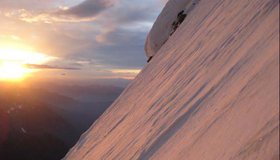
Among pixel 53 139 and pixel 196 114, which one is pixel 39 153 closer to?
Result: pixel 53 139

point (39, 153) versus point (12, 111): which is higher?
point (12, 111)

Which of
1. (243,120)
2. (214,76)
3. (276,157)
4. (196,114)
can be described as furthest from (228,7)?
(276,157)

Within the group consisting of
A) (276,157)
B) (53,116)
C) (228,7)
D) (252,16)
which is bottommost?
(276,157)

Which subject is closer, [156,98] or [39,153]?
[156,98]

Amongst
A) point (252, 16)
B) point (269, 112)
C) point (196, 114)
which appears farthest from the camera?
point (252, 16)

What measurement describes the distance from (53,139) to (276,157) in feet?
441

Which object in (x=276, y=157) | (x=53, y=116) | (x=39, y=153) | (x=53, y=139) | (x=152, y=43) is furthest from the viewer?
(x=53, y=116)

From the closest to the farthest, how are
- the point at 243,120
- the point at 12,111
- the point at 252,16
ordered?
the point at 243,120 < the point at 252,16 < the point at 12,111

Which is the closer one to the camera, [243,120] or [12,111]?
[243,120]

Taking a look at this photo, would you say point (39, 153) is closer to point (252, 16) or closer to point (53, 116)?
point (53, 116)

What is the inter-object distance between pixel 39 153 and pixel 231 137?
11973 centimetres

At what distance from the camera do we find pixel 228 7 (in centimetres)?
770

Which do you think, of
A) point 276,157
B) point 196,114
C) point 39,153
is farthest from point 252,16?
point 39,153

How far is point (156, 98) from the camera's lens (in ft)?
26.5
